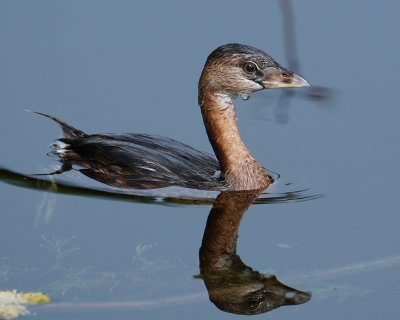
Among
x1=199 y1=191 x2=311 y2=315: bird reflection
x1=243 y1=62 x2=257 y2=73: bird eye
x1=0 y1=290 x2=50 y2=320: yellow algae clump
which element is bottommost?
x1=0 y1=290 x2=50 y2=320: yellow algae clump

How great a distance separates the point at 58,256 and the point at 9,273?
446 millimetres

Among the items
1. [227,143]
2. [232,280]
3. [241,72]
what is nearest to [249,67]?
[241,72]

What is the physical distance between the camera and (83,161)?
32.0ft

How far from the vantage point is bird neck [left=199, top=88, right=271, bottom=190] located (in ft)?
31.9

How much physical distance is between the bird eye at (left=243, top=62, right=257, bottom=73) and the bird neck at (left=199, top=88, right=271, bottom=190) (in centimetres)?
26

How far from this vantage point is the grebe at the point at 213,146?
375 inches

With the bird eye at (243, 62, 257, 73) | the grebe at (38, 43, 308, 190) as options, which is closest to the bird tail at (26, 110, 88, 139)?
the grebe at (38, 43, 308, 190)

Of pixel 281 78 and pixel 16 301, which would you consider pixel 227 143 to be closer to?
pixel 281 78

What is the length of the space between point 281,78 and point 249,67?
260 millimetres

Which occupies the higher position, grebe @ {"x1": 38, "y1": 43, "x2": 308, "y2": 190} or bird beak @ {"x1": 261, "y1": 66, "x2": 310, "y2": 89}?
bird beak @ {"x1": 261, "y1": 66, "x2": 310, "y2": 89}

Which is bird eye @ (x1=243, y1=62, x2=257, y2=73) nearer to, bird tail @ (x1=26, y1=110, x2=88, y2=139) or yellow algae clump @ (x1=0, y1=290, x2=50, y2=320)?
bird tail @ (x1=26, y1=110, x2=88, y2=139)

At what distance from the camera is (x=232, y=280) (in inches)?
312

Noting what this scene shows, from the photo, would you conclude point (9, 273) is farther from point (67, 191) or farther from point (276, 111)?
point (276, 111)

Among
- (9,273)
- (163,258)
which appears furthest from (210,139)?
(9,273)
